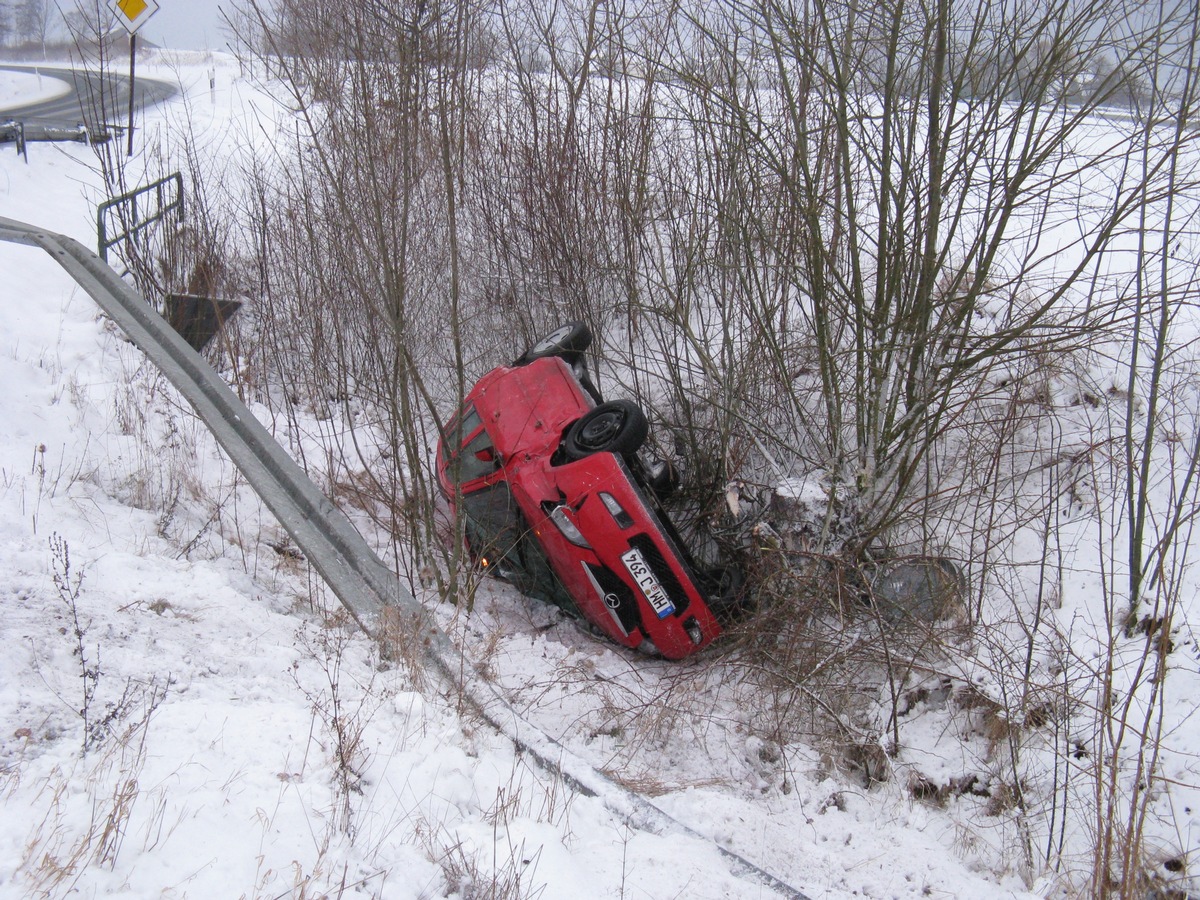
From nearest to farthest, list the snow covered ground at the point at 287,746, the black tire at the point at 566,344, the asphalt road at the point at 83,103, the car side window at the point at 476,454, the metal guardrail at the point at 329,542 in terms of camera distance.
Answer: the snow covered ground at the point at 287,746 < the metal guardrail at the point at 329,542 < the car side window at the point at 476,454 < the black tire at the point at 566,344 < the asphalt road at the point at 83,103

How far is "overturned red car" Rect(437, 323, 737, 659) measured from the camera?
14.8 ft

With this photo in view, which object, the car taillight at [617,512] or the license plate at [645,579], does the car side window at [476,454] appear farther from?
the license plate at [645,579]

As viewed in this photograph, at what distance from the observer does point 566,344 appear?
545 cm

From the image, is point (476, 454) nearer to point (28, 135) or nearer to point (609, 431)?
point (609, 431)

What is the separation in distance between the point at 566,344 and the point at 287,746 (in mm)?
3326

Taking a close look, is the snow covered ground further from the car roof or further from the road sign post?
the road sign post

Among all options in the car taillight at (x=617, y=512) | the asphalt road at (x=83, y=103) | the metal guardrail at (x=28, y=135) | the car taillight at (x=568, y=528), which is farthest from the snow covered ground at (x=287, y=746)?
the asphalt road at (x=83, y=103)

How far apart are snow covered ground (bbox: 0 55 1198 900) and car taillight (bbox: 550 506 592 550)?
0.62 meters

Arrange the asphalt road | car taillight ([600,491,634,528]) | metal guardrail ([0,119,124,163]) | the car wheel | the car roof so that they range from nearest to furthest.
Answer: car taillight ([600,491,634,528]), the car wheel, the car roof, metal guardrail ([0,119,124,163]), the asphalt road

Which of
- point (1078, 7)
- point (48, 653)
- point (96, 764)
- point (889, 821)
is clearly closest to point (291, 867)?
point (96, 764)

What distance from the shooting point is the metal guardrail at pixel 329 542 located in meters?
2.89

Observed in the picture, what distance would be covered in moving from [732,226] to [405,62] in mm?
2003

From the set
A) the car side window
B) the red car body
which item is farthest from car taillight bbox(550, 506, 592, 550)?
the car side window

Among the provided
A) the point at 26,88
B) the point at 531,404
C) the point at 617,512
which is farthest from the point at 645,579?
the point at 26,88
